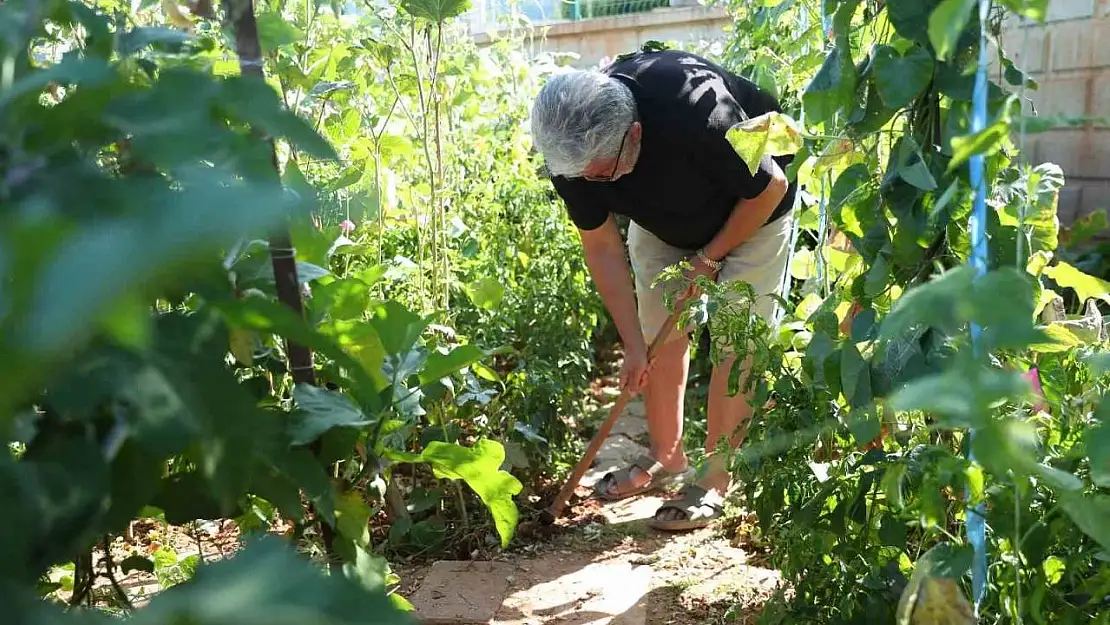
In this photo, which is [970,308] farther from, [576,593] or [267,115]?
[576,593]

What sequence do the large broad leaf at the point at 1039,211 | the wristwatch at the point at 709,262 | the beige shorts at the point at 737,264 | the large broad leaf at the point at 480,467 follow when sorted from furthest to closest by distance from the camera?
the beige shorts at the point at 737,264 → the wristwatch at the point at 709,262 → the large broad leaf at the point at 1039,211 → the large broad leaf at the point at 480,467

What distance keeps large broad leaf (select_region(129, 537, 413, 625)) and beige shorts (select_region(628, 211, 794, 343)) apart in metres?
2.36

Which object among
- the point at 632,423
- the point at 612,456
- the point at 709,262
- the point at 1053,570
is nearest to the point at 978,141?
the point at 1053,570

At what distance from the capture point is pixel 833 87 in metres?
1.50

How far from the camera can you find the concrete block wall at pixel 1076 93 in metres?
4.40

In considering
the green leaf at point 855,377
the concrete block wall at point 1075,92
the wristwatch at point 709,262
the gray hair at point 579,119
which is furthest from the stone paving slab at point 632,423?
the green leaf at point 855,377

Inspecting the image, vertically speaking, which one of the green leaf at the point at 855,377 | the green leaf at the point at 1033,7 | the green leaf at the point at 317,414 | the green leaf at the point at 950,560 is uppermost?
the green leaf at the point at 1033,7

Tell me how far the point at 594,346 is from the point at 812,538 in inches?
116

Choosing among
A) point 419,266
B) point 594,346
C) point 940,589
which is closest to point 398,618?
point 940,589

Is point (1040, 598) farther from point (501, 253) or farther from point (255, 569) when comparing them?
point (501, 253)

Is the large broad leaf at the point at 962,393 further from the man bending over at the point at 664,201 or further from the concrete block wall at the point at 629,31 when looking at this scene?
the concrete block wall at the point at 629,31

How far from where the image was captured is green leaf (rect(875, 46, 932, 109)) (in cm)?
138

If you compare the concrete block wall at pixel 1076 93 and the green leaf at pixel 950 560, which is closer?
the green leaf at pixel 950 560

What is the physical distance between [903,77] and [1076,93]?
377cm
